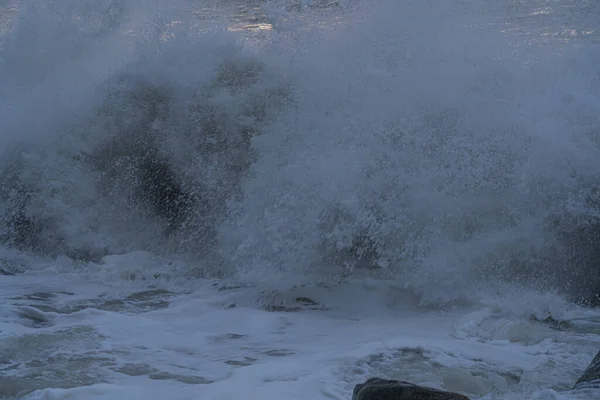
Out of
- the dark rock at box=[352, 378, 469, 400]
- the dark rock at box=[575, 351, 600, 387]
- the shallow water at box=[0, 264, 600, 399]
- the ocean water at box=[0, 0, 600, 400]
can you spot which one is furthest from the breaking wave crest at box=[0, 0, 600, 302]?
the dark rock at box=[352, 378, 469, 400]

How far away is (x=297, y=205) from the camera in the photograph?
6.23 meters

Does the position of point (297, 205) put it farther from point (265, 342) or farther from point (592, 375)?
point (592, 375)

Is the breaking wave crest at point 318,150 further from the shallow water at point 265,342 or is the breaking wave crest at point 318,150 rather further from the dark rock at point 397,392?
the dark rock at point 397,392

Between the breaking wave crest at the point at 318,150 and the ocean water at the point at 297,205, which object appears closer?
the ocean water at the point at 297,205

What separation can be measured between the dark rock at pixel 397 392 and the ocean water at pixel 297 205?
0.69 m

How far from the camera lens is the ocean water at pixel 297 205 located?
13.9 ft

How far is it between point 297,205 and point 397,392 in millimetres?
3477

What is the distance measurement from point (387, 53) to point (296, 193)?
206 centimetres

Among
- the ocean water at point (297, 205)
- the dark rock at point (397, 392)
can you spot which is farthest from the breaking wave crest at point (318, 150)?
the dark rock at point (397, 392)

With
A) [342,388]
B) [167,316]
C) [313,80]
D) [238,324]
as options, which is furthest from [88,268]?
[342,388]

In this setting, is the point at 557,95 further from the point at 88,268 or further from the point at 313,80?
the point at 88,268

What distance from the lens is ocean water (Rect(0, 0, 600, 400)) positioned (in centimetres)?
422

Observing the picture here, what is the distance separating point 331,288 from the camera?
5.75 metres

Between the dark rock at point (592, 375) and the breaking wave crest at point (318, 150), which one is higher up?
the breaking wave crest at point (318, 150)
